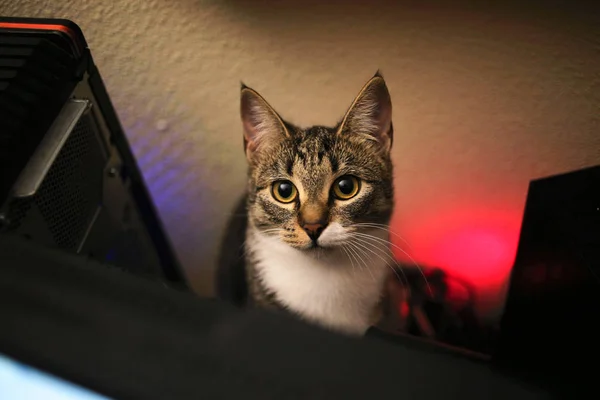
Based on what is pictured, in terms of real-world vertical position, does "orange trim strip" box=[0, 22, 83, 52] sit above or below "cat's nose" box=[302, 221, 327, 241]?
above

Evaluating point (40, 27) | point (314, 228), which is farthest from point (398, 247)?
point (40, 27)

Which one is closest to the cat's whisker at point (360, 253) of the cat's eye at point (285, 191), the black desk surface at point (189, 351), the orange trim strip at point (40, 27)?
the cat's eye at point (285, 191)

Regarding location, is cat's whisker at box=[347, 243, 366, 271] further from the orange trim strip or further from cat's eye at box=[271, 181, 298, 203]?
the orange trim strip

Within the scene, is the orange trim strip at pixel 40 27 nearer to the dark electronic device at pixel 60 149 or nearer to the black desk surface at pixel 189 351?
the dark electronic device at pixel 60 149

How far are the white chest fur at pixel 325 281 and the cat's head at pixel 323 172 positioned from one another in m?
0.05

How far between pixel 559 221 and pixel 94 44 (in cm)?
76

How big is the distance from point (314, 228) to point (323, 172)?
0.08 meters

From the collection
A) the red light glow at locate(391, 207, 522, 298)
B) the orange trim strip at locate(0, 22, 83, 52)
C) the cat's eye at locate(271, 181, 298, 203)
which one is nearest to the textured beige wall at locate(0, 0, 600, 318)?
the red light glow at locate(391, 207, 522, 298)

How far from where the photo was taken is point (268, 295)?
78 centimetres

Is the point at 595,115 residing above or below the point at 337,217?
above

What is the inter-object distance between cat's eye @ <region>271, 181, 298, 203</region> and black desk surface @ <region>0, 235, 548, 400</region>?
1.24 ft

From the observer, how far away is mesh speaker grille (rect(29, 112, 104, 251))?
24.4 inches

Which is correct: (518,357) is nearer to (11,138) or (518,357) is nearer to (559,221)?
(559,221)

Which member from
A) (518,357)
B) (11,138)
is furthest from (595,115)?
(11,138)
